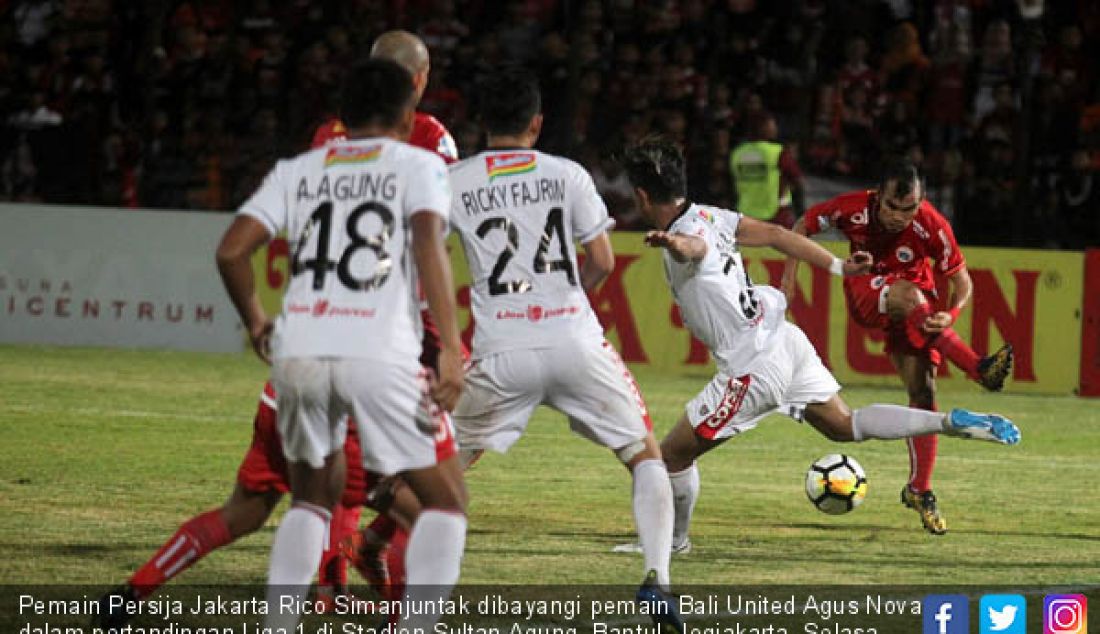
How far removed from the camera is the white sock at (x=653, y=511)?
6883 millimetres

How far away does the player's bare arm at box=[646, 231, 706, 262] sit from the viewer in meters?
7.48

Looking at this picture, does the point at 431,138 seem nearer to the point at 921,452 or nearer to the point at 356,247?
the point at 356,247

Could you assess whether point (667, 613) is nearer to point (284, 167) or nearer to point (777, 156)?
point (284, 167)

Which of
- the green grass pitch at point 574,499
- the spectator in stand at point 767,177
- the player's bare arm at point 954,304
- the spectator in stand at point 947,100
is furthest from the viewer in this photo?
the spectator in stand at point 947,100

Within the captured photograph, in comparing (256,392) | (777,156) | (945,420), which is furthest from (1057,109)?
(945,420)

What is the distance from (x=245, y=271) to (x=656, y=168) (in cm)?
263

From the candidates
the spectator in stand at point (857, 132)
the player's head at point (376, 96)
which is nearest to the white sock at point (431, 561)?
the player's head at point (376, 96)

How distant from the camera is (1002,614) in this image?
23.4ft

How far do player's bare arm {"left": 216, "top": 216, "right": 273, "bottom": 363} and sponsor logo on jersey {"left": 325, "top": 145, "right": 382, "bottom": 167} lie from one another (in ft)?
1.02

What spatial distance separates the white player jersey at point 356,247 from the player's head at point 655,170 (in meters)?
2.25

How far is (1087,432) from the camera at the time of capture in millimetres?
14289

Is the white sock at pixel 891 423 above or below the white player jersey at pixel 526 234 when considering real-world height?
below

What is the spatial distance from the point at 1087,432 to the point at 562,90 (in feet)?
24.5

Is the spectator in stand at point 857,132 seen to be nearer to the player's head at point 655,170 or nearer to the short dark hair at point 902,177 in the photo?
the short dark hair at point 902,177
